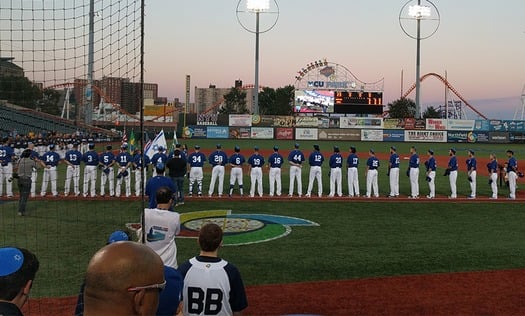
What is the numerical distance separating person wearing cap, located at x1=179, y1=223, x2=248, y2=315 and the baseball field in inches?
113

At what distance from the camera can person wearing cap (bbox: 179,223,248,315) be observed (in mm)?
3748

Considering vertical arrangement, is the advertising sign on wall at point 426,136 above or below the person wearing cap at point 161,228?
above

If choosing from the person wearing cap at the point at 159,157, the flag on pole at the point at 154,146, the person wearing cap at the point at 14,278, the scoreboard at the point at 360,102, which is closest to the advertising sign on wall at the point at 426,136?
the scoreboard at the point at 360,102

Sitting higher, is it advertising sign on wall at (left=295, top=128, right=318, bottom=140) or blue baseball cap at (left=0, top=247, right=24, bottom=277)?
advertising sign on wall at (left=295, top=128, right=318, bottom=140)

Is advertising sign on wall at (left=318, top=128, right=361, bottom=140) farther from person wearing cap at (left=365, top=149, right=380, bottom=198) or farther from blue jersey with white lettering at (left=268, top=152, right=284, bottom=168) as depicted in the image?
blue jersey with white lettering at (left=268, top=152, right=284, bottom=168)

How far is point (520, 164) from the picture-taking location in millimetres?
29719

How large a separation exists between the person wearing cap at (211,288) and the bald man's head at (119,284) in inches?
78.0

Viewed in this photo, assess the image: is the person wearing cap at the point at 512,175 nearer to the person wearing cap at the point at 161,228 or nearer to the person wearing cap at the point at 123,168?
the person wearing cap at the point at 123,168

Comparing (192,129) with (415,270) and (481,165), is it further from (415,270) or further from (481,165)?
(415,270)

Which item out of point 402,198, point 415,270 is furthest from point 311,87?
point 415,270

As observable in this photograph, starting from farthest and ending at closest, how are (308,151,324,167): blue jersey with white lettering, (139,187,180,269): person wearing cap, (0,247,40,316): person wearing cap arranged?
1. (308,151,324,167): blue jersey with white lettering
2. (139,187,180,269): person wearing cap
3. (0,247,40,316): person wearing cap

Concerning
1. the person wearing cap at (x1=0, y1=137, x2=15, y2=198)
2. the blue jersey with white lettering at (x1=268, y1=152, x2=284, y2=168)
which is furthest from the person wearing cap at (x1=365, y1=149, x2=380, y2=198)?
the person wearing cap at (x1=0, y1=137, x2=15, y2=198)

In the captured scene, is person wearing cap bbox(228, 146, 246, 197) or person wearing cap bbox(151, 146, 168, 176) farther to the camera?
person wearing cap bbox(228, 146, 246, 197)

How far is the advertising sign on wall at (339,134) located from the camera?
52656mm
